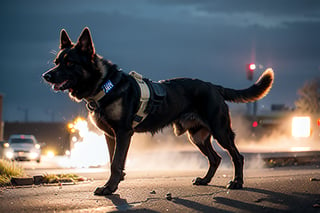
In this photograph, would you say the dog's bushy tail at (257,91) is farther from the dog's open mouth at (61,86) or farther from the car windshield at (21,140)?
Result: the car windshield at (21,140)

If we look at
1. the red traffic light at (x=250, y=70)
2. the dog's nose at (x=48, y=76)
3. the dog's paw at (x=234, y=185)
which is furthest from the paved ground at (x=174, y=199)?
the red traffic light at (x=250, y=70)

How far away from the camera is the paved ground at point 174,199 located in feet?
23.8

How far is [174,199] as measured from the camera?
7930mm

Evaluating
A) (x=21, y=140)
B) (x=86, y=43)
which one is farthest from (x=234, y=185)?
(x=21, y=140)

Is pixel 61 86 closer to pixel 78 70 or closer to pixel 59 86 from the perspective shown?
pixel 59 86

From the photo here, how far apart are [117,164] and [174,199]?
104 centimetres

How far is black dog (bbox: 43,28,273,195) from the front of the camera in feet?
28.1

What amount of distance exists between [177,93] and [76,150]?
21.8 m

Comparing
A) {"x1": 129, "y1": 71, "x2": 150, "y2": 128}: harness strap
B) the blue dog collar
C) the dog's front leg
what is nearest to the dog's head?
the blue dog collar

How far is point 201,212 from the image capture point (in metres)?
7.02

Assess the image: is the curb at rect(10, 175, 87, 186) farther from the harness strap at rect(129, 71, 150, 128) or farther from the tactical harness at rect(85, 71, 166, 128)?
the harness strap at rect(129, 71, 150, 128)

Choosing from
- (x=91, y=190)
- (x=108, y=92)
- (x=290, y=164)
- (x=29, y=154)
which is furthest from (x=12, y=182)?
(x=29, y=154)

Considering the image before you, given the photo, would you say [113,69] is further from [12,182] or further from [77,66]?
[12,182]

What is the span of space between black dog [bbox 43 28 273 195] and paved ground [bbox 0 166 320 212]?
0.42 meters
